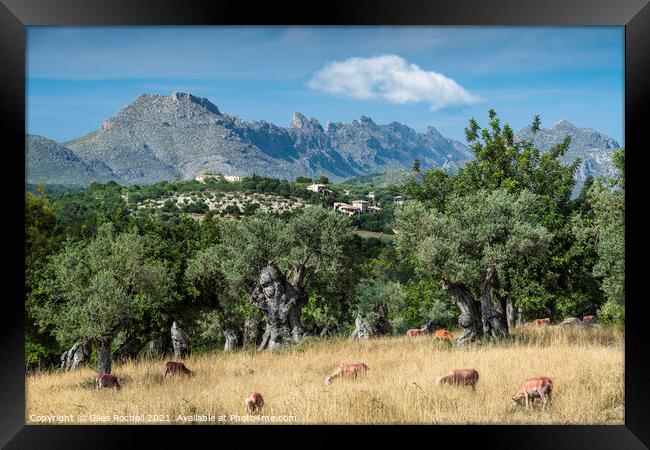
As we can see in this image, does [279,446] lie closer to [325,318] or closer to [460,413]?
[460,413]

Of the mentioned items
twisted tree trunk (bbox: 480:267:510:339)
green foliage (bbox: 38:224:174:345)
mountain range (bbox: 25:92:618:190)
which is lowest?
twisted tree trunk (bbox: 480:267:510:339)

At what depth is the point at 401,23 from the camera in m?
5.81

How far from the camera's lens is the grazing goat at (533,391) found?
6406 millimetres

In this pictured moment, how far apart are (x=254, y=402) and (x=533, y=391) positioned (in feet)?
10.3

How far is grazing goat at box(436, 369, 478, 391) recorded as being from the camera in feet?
22.5

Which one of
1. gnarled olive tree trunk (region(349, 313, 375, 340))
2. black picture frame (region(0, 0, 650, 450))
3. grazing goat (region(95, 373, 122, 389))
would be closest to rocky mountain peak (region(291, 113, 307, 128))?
black picture frame (region(0, 0, 650, 450))

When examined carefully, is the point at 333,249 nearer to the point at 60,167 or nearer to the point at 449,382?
the point at 449,382

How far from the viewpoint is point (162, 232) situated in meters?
15.0

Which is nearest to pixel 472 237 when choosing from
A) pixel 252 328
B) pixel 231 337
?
pixel 252 328

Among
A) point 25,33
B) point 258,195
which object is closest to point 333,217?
point 258,195

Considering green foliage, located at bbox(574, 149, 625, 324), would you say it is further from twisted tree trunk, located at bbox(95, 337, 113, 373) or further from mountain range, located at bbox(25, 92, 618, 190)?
twisted tree trunk, located at bbox(95, 337, 113, 373)

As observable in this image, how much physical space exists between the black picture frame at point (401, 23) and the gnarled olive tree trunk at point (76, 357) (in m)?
3.59

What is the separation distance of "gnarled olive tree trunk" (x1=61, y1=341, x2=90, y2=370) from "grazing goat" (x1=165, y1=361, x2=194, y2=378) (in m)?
1.92
